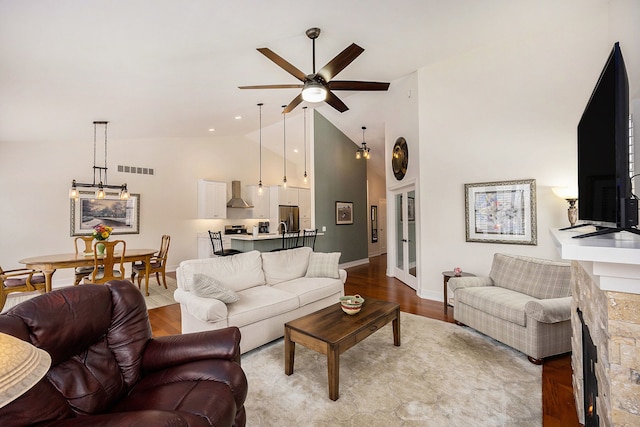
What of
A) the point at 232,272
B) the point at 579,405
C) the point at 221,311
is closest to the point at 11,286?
the point at 232,272

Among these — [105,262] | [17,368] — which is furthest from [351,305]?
[105,262]

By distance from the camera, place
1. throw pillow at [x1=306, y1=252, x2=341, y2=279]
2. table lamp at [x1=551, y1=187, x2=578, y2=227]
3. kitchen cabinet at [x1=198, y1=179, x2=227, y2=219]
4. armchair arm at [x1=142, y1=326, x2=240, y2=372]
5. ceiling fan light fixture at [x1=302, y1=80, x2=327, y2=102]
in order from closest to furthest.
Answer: armchair arm at [x1=142, y1=326, x2=240, y2=372], ceiling fan light fixture at [x1=302, y1=80, x2=327, y2=102], table lamp at [x1=551, y1=187, x2=578, y2=227], throw pillow at [x1=306, y1=252, x2=341, y2=279], kitchen cabinet at [x1=198, y1=179, x2=227, y2=219]

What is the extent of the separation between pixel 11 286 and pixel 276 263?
3.54 meters

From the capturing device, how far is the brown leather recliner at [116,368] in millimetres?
1158

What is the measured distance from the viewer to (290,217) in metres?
8.31

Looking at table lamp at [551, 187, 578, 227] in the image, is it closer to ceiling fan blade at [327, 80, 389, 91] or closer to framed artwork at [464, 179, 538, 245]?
framed artwork at [464, 179, 538, 245]

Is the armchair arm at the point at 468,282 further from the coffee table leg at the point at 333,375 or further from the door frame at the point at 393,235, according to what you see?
the coffee table leg at the point at 333,375

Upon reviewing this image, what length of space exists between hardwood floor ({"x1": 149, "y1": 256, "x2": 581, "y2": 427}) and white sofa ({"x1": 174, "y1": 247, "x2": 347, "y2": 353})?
859mm

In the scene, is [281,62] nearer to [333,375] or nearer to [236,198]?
[333,375]

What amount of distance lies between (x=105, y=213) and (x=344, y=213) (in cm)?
546

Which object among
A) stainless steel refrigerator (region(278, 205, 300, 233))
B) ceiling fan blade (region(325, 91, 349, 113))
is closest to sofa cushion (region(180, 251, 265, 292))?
ceiling fan blade (region(325, 91, 349, 113))

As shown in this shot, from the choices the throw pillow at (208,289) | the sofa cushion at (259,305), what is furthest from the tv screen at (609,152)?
the throw pillow at (208,289)

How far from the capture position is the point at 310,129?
718cm

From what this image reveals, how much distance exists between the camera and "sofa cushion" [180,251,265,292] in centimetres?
319
